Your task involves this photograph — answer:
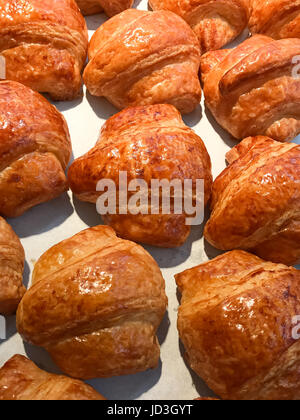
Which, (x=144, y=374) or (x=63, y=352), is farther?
(x=144, y=374)

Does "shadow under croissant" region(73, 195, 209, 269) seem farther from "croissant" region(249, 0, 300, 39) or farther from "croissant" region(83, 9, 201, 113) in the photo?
"croissant" region(249, 0, 300, 39)

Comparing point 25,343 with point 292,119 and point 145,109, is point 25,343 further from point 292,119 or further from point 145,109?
point 292,119

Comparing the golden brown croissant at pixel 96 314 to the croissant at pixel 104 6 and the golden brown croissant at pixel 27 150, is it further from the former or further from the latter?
the croissant at pixel 104 6

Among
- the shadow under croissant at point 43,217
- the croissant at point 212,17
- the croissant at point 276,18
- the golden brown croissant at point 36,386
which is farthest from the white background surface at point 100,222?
the croissant at point 276,18

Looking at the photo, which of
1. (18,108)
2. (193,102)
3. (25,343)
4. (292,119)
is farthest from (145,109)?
(25,343)

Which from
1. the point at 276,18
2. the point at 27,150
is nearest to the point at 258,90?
the point at 276,18

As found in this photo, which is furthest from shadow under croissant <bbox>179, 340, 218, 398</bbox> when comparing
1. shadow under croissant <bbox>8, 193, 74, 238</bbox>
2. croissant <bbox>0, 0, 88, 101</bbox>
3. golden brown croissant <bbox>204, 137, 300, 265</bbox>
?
croissant <bbox>0, 0, 88, 101</bbox>

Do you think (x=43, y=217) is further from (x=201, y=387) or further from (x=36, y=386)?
(x=201, y=387)
